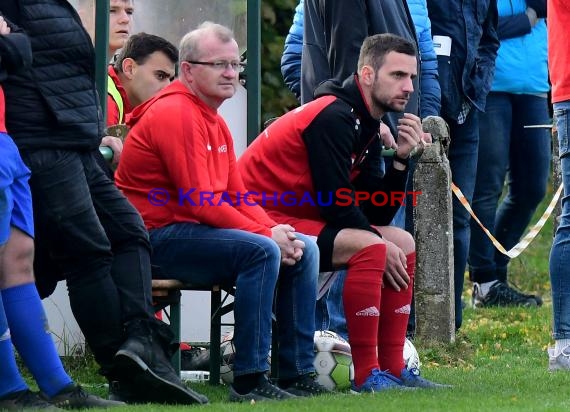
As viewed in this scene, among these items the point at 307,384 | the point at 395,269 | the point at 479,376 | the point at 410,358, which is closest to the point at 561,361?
the point at 479,376

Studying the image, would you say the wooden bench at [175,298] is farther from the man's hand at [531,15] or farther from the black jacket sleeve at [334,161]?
the man's hand at [531,15]

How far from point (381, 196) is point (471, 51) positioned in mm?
2325

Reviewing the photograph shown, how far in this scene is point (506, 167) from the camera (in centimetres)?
1133

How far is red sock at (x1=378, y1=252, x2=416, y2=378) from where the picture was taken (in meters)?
7.50

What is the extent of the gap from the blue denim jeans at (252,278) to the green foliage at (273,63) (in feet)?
19.8

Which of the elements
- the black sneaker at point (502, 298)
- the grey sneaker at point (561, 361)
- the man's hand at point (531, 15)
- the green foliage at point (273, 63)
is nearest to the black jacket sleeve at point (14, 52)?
the grey sneaker at point (561, 361)

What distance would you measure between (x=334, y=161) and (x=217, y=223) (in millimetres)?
754

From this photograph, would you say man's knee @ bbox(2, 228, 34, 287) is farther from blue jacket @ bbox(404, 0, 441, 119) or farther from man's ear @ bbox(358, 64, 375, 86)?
blue jacket @ bbox(404, 0, 441, 119)

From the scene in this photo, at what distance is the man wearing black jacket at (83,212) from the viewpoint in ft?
20.8

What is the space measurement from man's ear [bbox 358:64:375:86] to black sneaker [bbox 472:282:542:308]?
4.51 metres

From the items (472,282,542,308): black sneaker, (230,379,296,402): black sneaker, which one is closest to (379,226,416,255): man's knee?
(230,379,296,402): black sneaker

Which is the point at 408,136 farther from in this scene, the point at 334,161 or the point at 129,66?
the point at 129,66

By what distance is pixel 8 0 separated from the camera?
20.8 ft

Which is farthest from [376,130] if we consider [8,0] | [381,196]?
[8,0]
